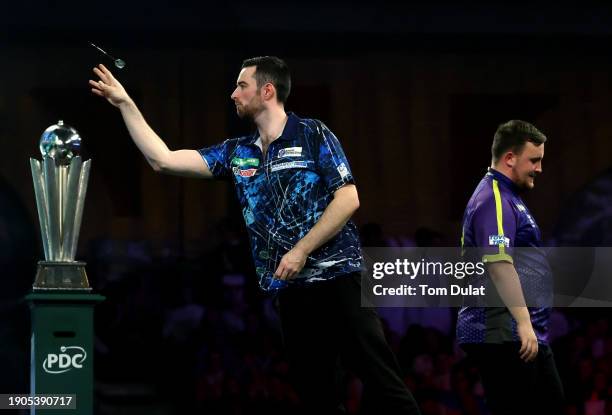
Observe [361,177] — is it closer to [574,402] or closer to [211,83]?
[211,83]

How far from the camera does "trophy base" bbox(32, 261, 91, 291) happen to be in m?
3.98

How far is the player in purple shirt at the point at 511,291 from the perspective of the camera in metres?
4.28

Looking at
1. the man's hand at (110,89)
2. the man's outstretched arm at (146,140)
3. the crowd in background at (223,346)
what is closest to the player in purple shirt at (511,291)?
the man's outstretched arm at (146,140)

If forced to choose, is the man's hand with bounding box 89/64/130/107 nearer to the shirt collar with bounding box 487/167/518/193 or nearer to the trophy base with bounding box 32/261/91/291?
the trophy base with bounding box 32/261/91/291

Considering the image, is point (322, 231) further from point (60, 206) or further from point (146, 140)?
point (60, 206)

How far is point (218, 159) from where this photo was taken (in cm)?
429

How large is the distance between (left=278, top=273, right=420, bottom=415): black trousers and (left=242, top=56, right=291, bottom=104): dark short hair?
0.71m

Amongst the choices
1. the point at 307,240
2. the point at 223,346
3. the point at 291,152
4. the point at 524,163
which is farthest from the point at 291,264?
the point at 223,346

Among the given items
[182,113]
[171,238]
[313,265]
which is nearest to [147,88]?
[182,113]

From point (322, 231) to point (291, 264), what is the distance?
0.50 ft

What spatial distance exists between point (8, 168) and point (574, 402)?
3.80 m

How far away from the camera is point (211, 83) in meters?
7.88

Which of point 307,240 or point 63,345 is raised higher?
point 307,240

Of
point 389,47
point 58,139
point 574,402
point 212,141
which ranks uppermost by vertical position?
point 389,47
